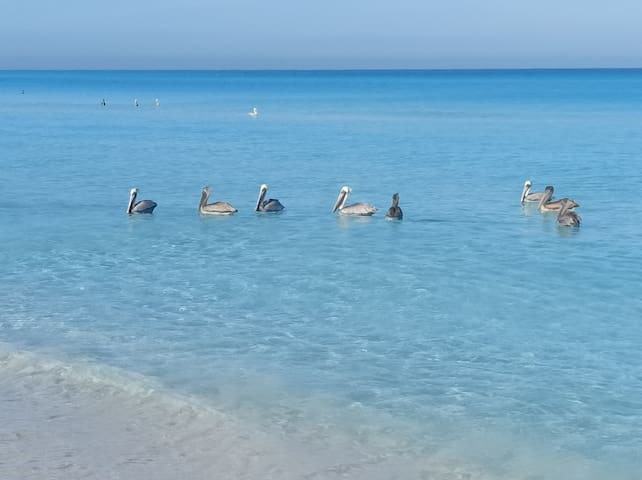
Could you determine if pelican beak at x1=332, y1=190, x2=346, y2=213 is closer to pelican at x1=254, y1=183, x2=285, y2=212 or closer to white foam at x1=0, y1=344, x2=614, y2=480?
pelican at x1=254, y1=183, x2=285, y2=212

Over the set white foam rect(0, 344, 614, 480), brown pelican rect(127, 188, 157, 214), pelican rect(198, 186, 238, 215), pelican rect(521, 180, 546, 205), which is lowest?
brown pelican rect(127, 188, 157, 214)

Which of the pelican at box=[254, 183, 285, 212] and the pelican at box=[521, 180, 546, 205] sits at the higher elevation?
the pelican at box=[521, 180, 546, 205]

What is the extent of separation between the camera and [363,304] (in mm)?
13078

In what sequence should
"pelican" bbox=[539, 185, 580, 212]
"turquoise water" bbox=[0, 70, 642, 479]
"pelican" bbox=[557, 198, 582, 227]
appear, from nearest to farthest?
"turquoise water" bbox=[0, 70, 642, 479] → "pelican" bbox=[557, 198, 582, 227] → "pelican" bbox=[539, 185, 580, 212]

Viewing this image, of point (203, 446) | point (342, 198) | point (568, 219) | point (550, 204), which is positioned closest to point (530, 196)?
point (550, 204)

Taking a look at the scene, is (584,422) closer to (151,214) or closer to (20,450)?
(20,450)

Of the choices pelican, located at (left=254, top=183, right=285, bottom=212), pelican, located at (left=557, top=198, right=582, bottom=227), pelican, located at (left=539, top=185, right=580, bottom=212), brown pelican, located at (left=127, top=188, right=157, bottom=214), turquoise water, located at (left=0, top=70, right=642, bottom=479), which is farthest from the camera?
pelican, located at (left=254, top=183, right=285, bottom=212)

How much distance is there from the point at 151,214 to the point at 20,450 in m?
12.5

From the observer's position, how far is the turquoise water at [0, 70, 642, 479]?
8977 millimetres

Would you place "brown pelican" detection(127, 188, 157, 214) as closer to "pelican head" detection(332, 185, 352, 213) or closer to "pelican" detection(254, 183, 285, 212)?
"pelican" detection(254, 183, 285, 212)

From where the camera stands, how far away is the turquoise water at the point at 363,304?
29.5 ft

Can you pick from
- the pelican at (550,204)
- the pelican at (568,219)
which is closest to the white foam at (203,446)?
the pelican at (568,219)

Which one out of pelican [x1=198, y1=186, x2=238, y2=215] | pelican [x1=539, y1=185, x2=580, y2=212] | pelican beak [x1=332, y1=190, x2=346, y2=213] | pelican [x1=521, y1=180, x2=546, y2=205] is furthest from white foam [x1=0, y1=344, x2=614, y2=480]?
pelican [x1=521, y1=180, x2=546, y2=205]

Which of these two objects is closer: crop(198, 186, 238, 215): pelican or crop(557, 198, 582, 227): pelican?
crop(557, 198, 582, 227): pelican
